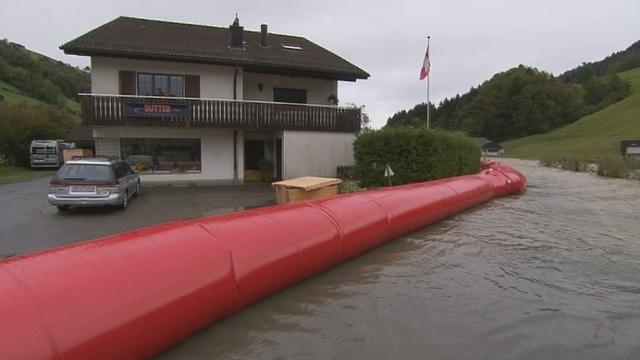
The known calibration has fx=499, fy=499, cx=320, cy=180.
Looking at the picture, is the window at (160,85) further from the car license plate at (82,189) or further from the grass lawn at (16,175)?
the grass lawn at (16,175)

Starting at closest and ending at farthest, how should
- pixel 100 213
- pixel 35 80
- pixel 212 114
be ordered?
pixel 100 213
pixel 212 114
pixel 35 80

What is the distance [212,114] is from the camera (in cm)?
2120

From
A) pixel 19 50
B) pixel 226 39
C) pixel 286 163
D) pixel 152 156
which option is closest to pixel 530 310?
pixel 286 163

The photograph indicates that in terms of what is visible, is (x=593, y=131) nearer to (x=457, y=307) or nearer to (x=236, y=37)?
(x=236, y=37)

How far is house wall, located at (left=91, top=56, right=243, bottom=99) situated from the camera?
20.8 metres

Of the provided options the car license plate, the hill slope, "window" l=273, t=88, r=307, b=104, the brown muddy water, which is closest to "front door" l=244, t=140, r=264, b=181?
"window" l=273, t=88, r=307, b=104

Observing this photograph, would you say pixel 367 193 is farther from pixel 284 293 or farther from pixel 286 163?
pixel 286 163

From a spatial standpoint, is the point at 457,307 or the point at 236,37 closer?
the point at 457,307

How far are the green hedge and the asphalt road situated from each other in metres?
3.73

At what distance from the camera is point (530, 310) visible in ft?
18.5

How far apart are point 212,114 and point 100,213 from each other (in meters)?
8.30

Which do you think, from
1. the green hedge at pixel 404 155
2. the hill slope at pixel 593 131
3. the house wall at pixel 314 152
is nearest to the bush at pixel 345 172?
the house wall at pixel 314 152

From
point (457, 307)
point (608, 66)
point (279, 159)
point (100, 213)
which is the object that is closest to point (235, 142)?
point (279, 159)

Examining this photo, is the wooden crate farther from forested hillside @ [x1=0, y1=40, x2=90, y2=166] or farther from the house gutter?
forested hillside @ [x1=0, y1=40, x2=90, y2=166]
